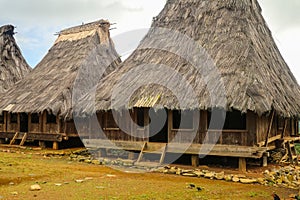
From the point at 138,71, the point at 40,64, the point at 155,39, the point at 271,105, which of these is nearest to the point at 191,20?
the point at 155,39

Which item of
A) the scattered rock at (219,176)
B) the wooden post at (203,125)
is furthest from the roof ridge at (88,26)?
the scattered rock at (219,176)

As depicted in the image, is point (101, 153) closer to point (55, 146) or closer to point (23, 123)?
point (55, 146)

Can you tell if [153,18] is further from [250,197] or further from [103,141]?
[250,197]

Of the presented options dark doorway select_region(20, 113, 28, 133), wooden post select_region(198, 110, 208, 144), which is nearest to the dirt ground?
wooden post select_region(198, 110, 208, 144)

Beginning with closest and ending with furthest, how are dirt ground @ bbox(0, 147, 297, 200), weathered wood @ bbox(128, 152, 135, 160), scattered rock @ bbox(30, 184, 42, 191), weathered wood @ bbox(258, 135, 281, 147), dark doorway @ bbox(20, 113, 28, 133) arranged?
dirt ground @ bbox(0, 147, 297, 200) → scattered rock @ bbox(30, 184, 42, 191) → weathered wood @ bbox(258, 135, 281, 147) → weathered wood @ bbox(128, 152, 135, 160) → dark doorway @ bbox(20, 113, 28, 133)

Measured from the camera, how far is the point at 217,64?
12.3 metres

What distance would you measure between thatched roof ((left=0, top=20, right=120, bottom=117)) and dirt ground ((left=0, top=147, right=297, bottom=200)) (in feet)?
18.9

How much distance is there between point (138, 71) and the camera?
46.1 ft

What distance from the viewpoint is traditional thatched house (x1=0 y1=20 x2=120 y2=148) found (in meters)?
17.2

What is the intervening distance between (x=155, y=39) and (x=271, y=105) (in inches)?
242

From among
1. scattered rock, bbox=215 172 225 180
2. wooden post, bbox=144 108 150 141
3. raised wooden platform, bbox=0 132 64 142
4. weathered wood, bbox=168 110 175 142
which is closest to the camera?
scattered rock, bbox=215 172 225 180

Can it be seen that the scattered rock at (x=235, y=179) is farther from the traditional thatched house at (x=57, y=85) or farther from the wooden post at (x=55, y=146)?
the wooden post at (x=55, y=146)

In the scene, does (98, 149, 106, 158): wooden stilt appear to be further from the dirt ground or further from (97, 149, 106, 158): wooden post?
the dirt ground

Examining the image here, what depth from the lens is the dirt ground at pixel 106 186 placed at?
7.66 metres
